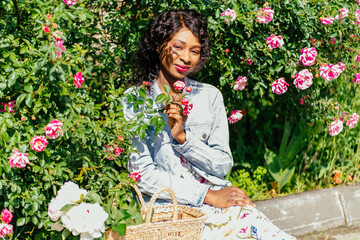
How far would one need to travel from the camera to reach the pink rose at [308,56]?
290 cm

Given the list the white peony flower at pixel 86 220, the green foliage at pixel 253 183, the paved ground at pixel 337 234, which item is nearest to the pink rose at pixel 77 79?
the white peony flower at pixel 86 220

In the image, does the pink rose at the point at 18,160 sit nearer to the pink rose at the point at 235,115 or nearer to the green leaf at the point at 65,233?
the green leaf at the point at 65,233

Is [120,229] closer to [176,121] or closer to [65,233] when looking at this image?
[65,233]

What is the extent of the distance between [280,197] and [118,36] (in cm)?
160

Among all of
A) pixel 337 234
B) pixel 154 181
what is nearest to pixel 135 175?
pixel 154 181

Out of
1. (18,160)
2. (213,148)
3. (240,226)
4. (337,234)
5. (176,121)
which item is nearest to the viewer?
(18,160)

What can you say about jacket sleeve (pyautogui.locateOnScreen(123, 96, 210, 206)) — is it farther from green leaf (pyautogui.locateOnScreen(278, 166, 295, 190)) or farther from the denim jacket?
green leaf (pyautogui.locateOnScreen(278, 166, 295, 190))

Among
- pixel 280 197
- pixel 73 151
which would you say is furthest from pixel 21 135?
pixel 280 197

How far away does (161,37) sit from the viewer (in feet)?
9.27

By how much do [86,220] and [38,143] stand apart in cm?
37

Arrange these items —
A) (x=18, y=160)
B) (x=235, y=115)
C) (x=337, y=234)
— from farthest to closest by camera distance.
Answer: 1. (x=337, y=234)
2. (x=235, y=115)
3. (x=18, y=160)

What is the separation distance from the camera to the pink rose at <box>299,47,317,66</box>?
2.90m

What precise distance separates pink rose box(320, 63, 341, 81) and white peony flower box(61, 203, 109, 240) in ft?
5.33

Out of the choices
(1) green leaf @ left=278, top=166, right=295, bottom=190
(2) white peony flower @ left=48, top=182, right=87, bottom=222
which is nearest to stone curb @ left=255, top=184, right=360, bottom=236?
(1) green leaf @ left=278, top=166, right=295, bottom=190
